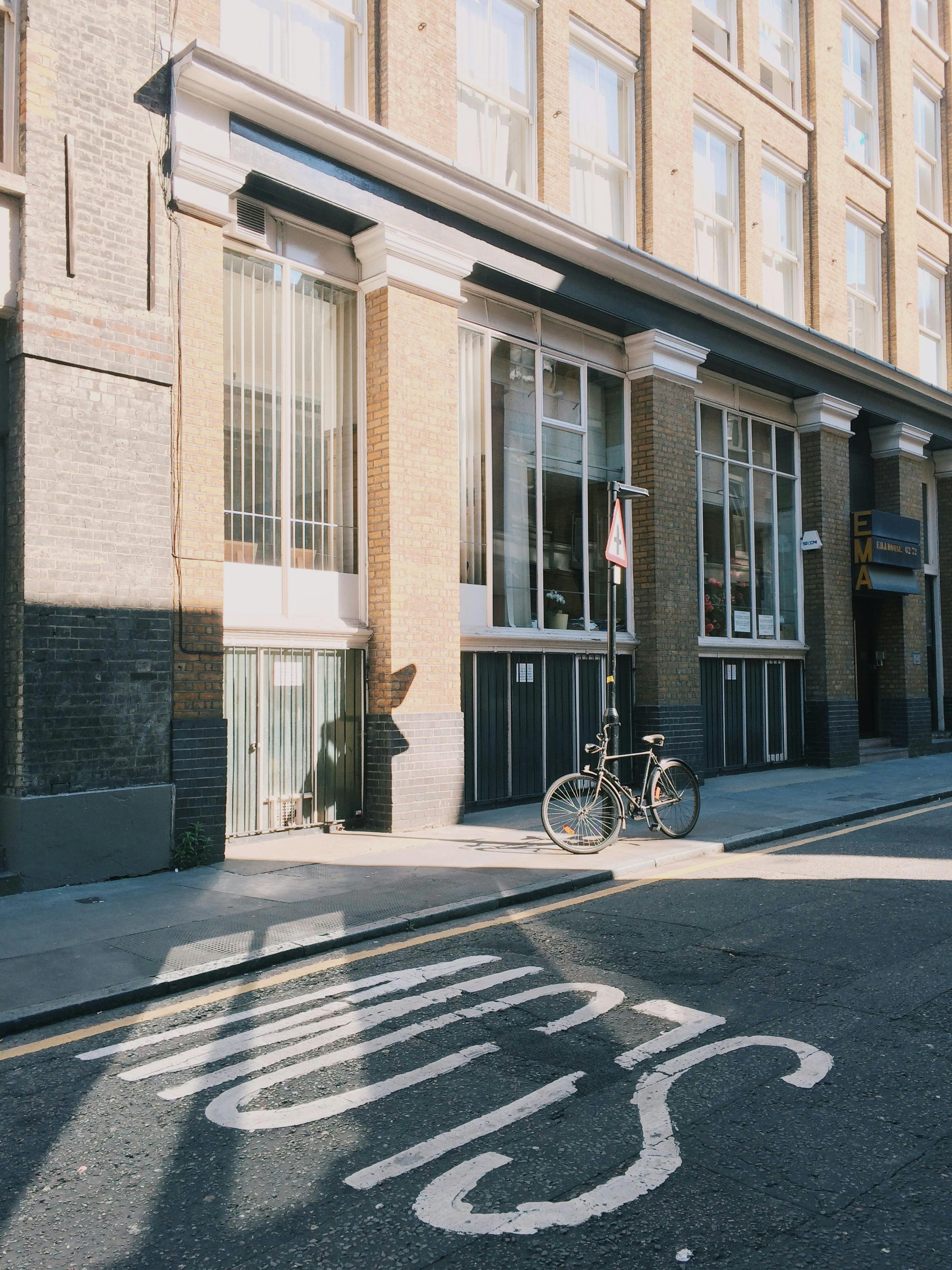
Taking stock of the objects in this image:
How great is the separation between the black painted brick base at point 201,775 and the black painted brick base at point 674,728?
21.8 feet

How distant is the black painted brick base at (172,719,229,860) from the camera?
917cm

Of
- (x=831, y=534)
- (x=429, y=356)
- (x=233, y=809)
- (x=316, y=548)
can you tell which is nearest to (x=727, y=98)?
(x=831, y=534)

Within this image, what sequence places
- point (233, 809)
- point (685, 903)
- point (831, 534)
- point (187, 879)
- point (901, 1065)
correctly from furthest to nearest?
point (831, 534) < point (233, 809) < point (187, 879) < point (685, 903) < point (901, 1065)

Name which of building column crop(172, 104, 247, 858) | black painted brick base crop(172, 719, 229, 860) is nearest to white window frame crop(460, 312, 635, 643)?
building column crop(172, 104, 247, 858)

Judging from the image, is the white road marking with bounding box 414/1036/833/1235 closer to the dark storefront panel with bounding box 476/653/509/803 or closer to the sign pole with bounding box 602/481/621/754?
the sign pole with bounding box 602/481/621/754

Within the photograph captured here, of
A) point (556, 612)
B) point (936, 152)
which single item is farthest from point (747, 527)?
point (936, 152)

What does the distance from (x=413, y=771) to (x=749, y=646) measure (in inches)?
310

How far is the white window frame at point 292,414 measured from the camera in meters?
10.5

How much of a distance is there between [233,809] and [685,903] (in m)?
4.59

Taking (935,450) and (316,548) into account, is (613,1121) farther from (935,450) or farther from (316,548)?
(935,450)

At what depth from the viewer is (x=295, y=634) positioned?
34.7ft

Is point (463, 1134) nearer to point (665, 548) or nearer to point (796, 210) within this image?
point (665, 548)

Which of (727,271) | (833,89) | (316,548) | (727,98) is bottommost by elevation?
(316,548)

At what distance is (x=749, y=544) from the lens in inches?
683
